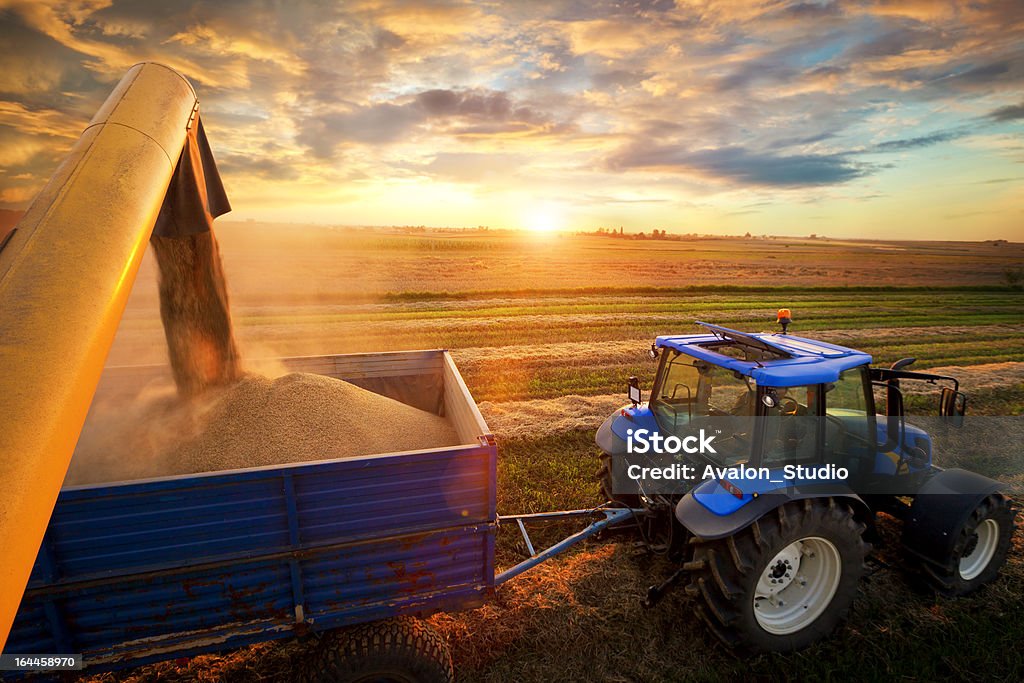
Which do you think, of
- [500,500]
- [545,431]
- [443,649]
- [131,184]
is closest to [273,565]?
[443,649]

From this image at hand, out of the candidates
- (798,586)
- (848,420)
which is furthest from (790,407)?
(798,586)

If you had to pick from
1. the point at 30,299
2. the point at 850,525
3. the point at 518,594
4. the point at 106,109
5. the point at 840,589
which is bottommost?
the point at 518,594

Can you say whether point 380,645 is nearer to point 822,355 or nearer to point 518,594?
point 518,594

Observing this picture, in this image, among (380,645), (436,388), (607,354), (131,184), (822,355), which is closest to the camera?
(131,184)

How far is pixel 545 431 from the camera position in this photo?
26.6 ft

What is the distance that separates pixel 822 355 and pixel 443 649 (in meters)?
3.58

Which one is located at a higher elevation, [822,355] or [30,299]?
[30,299]

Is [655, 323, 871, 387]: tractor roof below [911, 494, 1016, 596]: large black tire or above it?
above

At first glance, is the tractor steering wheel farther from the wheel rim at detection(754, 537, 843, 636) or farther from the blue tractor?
the wheel rim at detection(754, 537, 843, 636)

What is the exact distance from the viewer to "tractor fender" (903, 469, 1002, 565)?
4.20m

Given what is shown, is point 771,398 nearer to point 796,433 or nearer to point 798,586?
point 796,433

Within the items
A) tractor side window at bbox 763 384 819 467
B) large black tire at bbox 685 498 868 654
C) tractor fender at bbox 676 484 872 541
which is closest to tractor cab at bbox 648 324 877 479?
tractor side window at bbox 763 384 819 467

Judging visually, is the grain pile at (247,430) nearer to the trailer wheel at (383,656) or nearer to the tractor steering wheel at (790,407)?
the trailer wheel at (383,656)

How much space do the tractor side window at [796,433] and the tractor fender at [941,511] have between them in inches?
45.9
